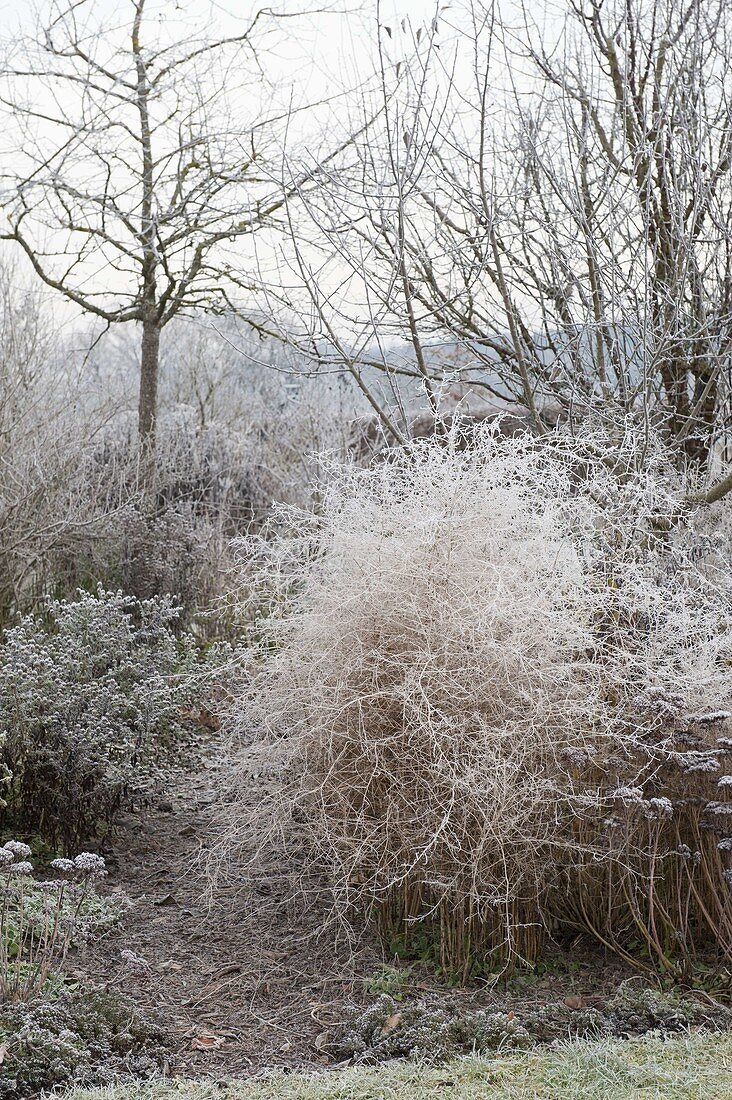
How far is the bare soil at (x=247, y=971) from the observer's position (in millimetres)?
3162

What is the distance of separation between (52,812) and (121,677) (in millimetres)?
696

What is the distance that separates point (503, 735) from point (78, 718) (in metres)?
1.98

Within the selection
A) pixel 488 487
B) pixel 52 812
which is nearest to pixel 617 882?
pixel 488 487

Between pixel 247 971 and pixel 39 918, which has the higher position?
pixel 39 918

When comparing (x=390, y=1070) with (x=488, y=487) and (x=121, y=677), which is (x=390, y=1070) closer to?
(x=488, y=487)

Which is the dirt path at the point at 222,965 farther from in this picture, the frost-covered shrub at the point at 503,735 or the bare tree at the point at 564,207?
the bare tree at the point at 564,207

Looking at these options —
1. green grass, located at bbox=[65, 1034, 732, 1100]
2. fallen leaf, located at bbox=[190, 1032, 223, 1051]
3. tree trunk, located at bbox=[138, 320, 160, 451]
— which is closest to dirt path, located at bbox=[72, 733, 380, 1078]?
fallen leaf, located at bbox=[190, 1032, 223, 1051]

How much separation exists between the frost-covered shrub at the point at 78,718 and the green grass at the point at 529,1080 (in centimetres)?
179

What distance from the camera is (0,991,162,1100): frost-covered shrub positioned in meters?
2.76

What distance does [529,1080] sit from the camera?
2.74 meters

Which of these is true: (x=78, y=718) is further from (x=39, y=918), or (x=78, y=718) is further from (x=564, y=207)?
(x=564, y=207)

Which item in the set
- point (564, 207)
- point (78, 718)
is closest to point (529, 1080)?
point (78, 718)

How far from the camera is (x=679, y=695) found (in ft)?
11.1

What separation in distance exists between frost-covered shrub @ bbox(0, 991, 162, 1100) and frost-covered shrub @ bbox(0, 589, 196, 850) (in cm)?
128
